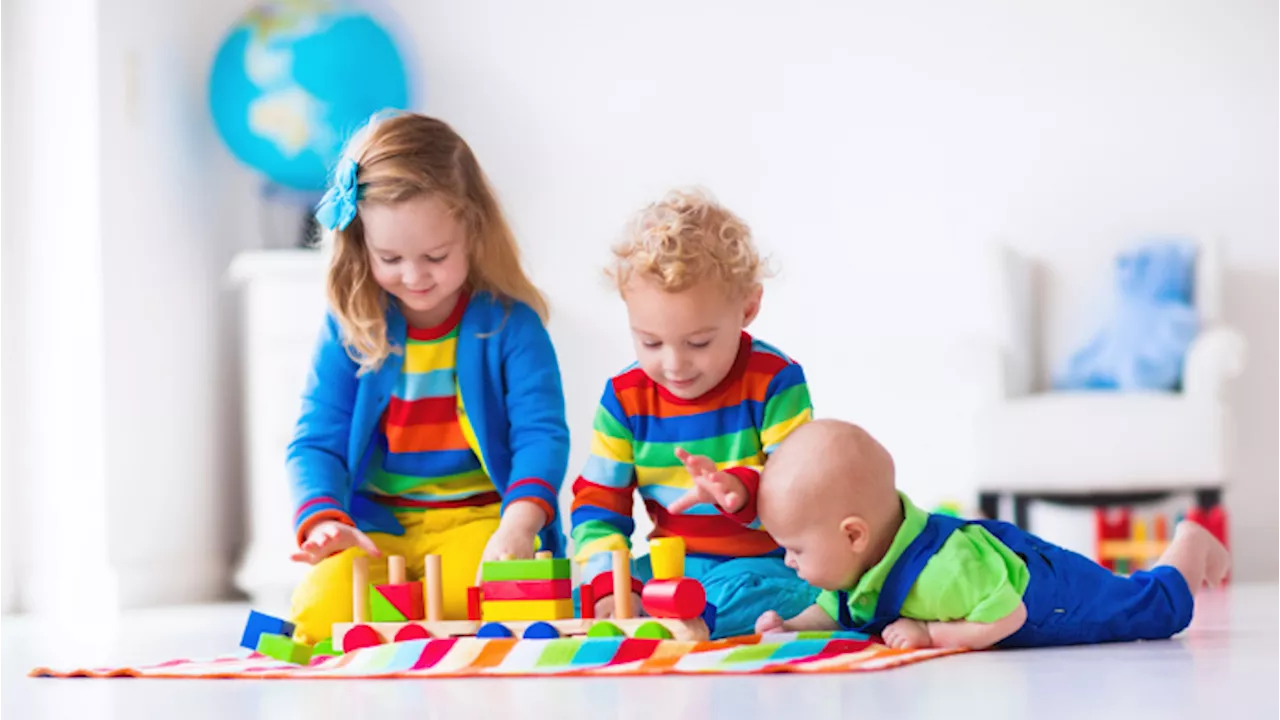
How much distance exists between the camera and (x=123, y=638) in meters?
2.10

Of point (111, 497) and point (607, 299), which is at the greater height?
point (607, 299)

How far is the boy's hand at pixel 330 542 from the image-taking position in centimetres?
153

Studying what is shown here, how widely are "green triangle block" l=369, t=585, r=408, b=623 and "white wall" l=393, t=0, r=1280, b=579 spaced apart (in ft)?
7.07

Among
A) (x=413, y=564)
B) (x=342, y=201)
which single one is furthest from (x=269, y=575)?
(x=342, y=201)

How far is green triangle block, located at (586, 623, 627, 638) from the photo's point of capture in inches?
52.4

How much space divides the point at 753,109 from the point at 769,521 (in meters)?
2.43

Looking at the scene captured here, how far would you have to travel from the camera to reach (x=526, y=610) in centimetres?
140

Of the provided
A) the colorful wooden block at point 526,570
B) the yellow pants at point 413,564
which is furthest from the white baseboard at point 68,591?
the colorful wooden block at point 526,570

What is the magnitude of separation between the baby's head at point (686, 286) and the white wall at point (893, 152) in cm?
208

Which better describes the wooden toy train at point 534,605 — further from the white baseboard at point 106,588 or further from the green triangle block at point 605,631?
the white baseboard at point 106,588

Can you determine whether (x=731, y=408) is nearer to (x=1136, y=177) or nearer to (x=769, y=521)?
(x=769, y=521)

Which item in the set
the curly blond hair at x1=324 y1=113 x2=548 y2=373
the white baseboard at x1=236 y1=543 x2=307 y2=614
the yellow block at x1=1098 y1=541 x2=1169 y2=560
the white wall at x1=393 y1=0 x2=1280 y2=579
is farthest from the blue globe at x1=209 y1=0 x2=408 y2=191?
the yellow block at x1=1098 y1=541 x2=1169 y2=560

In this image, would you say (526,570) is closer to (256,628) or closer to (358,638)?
(358,638)

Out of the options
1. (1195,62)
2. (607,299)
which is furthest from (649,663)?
(1195,62)
